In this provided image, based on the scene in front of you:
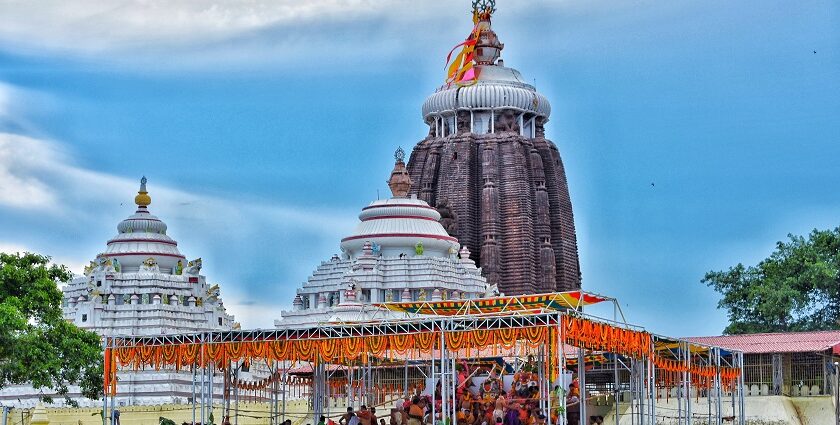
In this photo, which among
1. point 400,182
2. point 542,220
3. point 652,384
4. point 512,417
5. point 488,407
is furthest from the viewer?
point 542,220

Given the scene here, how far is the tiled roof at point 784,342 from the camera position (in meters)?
51.1

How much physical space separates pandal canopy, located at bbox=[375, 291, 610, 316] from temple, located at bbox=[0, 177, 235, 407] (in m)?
27.8

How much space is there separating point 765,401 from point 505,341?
16.9 m

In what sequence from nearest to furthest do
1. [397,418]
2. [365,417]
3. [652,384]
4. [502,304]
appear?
1. [397,418]
2. [365,417]
3. [652,384]
4. [502,304]

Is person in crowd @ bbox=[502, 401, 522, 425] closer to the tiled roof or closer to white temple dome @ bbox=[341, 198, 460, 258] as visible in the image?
the tiled roof

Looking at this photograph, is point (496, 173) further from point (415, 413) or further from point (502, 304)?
point (415, 413)

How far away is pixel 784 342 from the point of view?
52781 millimetres

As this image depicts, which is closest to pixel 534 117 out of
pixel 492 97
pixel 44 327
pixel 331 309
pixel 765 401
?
pixel 492 97

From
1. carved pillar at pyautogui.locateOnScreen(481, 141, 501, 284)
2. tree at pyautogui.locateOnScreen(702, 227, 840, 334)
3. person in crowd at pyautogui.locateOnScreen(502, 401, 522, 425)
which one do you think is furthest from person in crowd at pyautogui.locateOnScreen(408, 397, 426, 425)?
carved pillar at pyautogui.locateOnScreen(481, 141, 501, 284)

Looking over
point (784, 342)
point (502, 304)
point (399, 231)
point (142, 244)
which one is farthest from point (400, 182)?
point (502, 304)

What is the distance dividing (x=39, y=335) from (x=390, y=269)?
32087mm

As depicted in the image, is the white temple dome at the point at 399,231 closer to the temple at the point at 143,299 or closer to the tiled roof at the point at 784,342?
the temple at the point at 143,299

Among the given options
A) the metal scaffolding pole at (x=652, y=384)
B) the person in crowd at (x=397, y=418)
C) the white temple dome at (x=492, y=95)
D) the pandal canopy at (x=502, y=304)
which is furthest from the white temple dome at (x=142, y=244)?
→ the person in crowd at (x=397, y=418)

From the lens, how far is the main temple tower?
3351 inches
